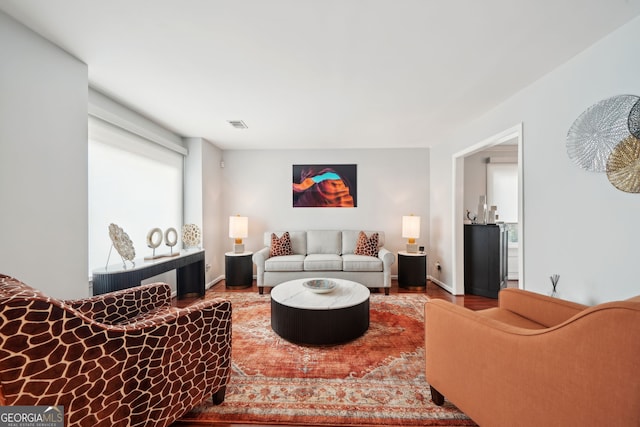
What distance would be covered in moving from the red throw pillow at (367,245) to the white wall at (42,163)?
131 inches

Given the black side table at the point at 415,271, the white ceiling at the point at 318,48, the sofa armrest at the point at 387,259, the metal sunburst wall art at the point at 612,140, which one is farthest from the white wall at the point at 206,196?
the metal sunburst wall art at the point at 612,140

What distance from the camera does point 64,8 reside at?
144 centimetres

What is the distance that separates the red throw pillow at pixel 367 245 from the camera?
4016 millimetres

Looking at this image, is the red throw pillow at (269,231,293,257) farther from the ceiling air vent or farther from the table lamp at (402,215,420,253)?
the table lamp at (402,215,420,253)

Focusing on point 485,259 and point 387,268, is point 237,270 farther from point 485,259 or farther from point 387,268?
point 485,259

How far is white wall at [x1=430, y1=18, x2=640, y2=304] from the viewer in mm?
1573

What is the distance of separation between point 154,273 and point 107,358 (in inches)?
69.8

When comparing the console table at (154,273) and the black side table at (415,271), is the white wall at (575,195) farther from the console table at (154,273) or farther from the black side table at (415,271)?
the console table at (154,273)

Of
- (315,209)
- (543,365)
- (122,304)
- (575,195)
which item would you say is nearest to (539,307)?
(543,365)

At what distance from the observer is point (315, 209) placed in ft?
15.1

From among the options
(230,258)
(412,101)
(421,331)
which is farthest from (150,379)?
(412,101)

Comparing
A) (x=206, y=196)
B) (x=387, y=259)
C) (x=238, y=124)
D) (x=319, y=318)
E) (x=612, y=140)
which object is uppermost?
(x=238, y=124)

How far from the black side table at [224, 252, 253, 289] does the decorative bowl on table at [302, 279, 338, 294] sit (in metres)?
1.66

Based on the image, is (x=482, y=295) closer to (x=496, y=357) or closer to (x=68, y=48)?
(x=496, y=357)
